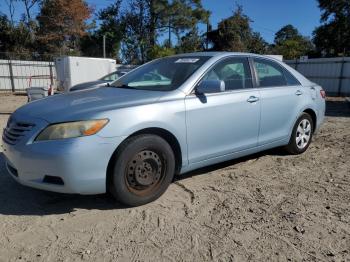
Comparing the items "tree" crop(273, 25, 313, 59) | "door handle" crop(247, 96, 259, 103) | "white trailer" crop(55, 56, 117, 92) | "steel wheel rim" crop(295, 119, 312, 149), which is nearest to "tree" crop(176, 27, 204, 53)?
"tree" crop(273, 25, 313, 59)

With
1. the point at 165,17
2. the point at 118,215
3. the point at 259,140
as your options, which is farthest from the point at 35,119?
the point at 165,17

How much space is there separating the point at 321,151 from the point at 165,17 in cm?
3609

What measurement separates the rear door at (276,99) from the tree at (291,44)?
4034 centimetres

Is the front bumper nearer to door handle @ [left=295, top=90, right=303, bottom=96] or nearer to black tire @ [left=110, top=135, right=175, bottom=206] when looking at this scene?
black tire @ [left=110, top=135, right=175, bottom=206]

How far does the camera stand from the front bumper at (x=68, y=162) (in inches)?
124

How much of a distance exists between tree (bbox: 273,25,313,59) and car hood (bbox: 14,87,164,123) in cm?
4239

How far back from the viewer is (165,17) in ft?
130

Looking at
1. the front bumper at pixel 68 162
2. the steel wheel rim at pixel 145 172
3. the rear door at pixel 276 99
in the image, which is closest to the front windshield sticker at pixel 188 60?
the rear door at pixel 276 99

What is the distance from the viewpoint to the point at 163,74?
4.45 meters

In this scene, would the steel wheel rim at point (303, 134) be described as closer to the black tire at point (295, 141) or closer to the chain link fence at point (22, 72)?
the black tire at point (295, 141)

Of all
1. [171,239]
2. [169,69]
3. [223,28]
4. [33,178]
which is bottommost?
A: [171,239]

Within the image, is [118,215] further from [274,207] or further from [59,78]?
[59,78]

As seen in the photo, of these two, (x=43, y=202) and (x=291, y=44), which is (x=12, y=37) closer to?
(x=43, y=202)

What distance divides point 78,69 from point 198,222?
620 inches
